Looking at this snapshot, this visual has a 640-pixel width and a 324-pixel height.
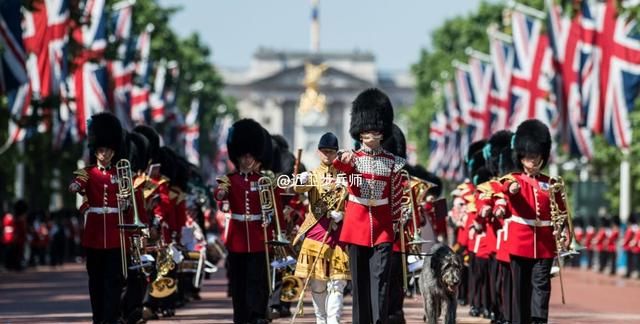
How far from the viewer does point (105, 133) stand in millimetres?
17344

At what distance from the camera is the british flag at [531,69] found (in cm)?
4400

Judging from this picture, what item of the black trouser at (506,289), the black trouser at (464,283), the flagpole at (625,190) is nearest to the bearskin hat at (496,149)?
the black trouser at (464,283)

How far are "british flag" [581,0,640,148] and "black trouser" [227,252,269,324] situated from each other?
1689 cm

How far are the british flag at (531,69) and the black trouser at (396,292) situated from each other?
84.1ft

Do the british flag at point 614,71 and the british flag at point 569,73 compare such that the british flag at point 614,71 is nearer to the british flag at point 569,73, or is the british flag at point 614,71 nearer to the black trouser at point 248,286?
the british flag at point 569,73

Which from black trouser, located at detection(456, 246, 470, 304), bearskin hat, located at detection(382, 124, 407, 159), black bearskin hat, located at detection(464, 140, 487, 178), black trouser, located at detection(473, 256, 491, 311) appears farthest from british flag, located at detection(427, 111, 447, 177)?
bearskin hat, located at detection(382, 124, 407, 159)

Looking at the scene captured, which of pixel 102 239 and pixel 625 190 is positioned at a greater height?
pixel 625 190

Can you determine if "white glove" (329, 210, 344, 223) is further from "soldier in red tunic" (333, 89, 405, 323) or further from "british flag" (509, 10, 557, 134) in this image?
"british flag" (509, 10, 557, 134)

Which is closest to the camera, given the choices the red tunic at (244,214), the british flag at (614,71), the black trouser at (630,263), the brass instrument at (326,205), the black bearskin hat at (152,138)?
the brass instrument at (326,205)

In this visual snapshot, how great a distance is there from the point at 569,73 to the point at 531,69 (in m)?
4.61

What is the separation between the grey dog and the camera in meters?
17.2

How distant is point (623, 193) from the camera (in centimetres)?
4903

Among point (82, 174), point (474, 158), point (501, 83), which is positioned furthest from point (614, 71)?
point (82, 174)

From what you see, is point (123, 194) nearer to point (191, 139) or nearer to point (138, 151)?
point (138, 151)
